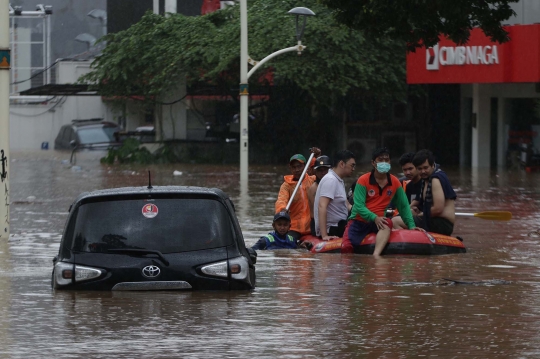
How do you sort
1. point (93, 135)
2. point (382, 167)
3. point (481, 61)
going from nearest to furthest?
point (382, 167), point (481, 61), point (93, 135)

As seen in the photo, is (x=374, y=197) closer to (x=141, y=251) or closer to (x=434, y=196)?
(x=434, y=196)

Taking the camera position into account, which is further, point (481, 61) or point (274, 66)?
point (274, 66)

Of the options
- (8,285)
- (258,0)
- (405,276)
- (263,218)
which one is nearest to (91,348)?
(8,285)

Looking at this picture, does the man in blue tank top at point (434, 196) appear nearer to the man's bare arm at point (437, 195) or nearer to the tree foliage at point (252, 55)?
the man's bare arm at point (437, 195)

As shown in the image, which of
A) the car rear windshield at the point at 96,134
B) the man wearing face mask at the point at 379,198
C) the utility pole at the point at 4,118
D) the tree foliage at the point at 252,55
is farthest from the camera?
the car rear windshield at the point at 96,134

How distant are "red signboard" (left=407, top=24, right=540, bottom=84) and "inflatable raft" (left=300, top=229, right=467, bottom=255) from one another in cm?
1902

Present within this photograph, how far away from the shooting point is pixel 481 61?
32688mm

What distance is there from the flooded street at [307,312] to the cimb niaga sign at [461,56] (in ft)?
61.6

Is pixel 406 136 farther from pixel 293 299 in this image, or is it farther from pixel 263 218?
pixel 293 299

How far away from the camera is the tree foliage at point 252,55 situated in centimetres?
3531

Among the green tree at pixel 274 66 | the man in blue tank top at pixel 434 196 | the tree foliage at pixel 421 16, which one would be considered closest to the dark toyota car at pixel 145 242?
the man in blue tank top at pixel 434 196

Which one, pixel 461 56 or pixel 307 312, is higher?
pixel 461 56

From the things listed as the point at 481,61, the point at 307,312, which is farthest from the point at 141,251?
the point at 481,61

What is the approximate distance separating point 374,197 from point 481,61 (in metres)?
21.1
